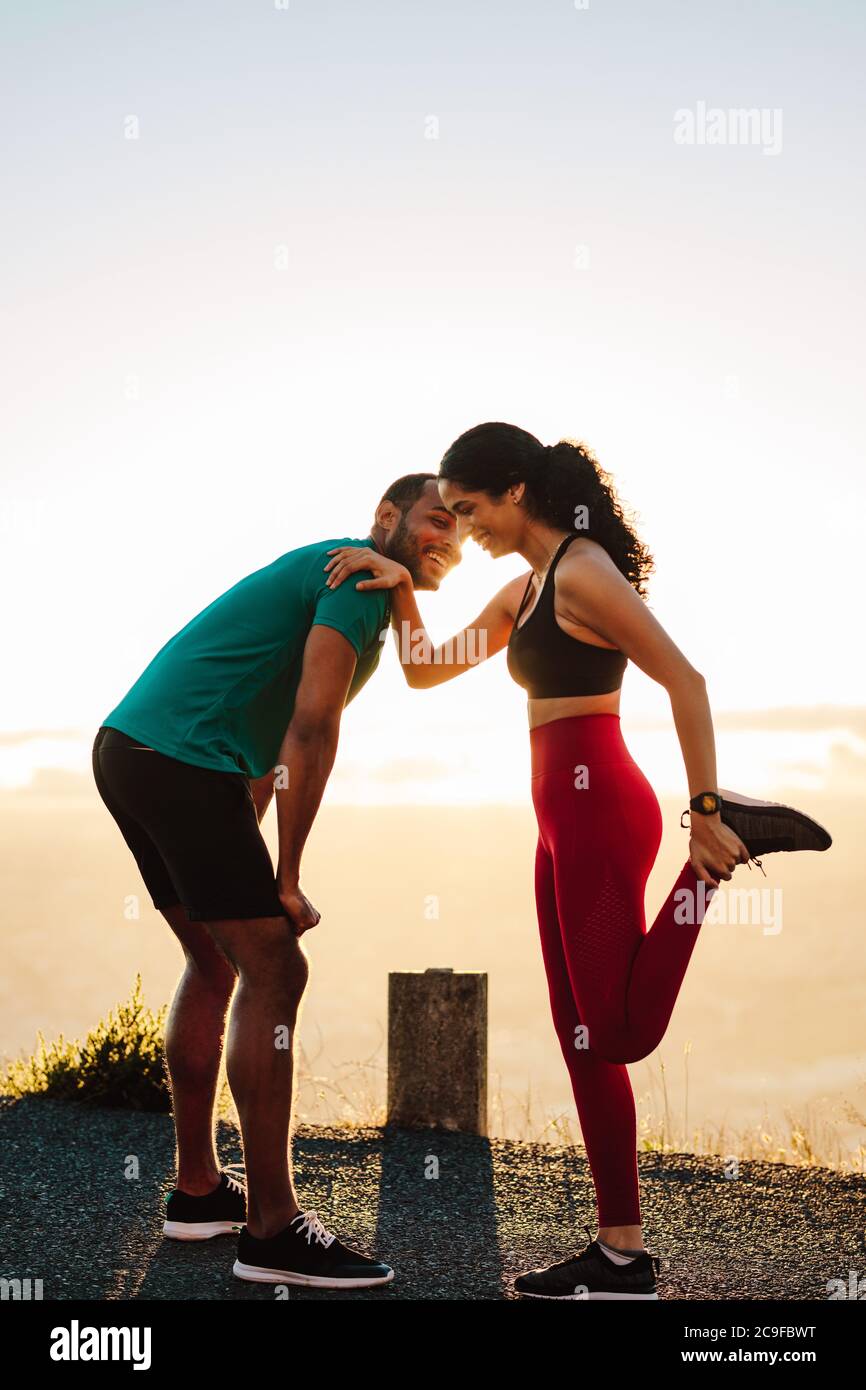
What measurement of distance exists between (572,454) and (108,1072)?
4843mm

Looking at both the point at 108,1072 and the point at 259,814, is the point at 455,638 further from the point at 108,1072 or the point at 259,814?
the point at 108,1072

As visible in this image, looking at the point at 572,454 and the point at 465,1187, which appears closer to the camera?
the point at 572,454

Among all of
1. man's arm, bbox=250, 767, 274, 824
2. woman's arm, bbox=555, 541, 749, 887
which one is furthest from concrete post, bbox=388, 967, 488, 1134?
woman's arm, bbox=555, 541, 749, 887

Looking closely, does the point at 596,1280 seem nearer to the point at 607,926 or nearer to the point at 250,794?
the point at 607,926

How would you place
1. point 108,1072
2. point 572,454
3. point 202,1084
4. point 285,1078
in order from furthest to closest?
1. point 108,1072
2. point 202,1084
3. point 572,454
4. point 285,1078

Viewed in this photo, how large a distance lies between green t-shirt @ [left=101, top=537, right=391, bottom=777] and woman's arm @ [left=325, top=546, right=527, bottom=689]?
63mm

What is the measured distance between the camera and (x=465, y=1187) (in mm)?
5656

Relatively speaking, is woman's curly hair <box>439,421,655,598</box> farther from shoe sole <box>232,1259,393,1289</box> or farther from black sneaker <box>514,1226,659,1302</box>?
shoe sole <box>232,1259,393,1289</box>

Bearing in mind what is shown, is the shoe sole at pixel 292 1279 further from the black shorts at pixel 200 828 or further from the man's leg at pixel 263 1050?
the black shorts at pixel 200 828

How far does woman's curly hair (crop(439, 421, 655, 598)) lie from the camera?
400 cm

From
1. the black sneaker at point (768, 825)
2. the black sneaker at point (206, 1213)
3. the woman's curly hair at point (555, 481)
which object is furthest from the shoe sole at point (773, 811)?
the black sneaker at point (206, 1213)

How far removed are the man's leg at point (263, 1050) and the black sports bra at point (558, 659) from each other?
107cm

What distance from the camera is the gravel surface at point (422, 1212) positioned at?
4105mm

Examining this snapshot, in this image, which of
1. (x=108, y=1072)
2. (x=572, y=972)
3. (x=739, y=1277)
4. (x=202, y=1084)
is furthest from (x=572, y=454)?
(x=108, y=1072)
